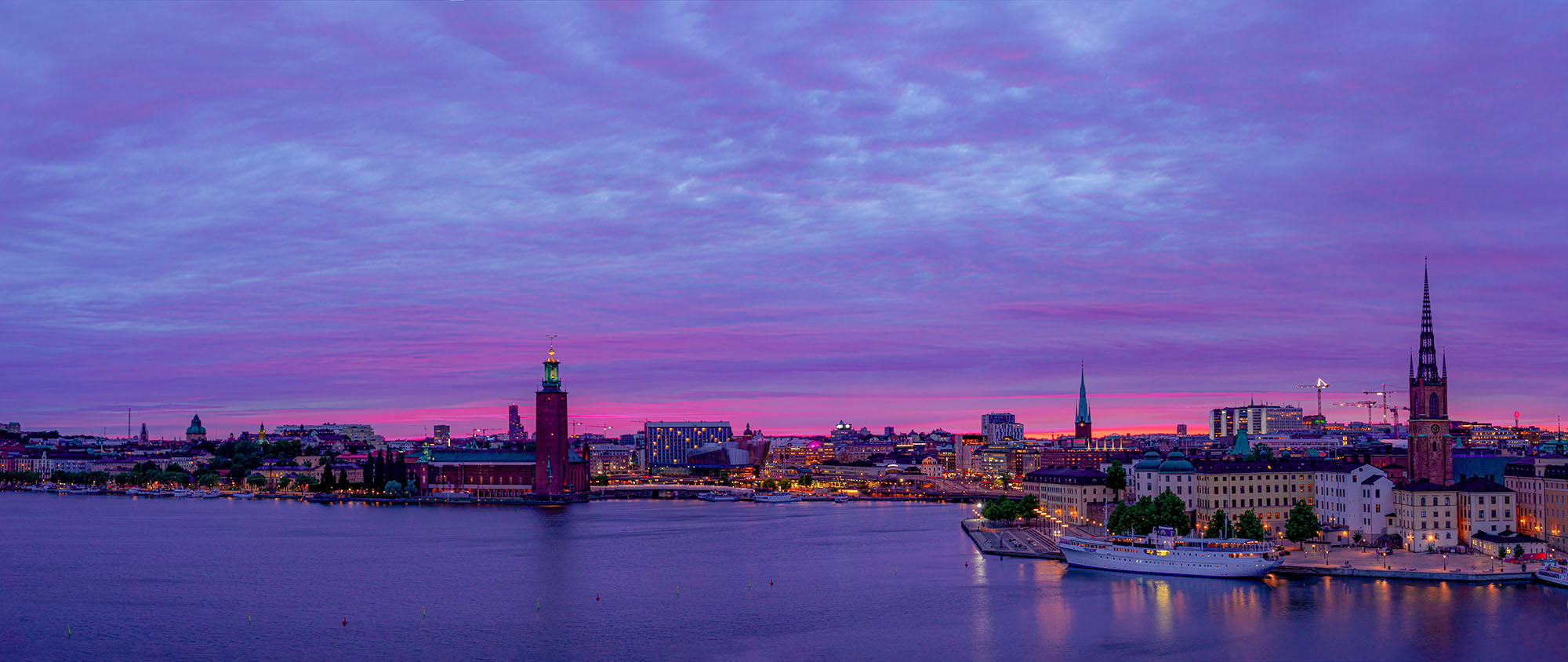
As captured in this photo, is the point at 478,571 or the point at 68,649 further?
the point at 478,571

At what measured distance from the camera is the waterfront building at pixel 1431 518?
209 feet

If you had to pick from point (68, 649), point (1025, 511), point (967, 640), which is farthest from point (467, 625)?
point (1025, 511)

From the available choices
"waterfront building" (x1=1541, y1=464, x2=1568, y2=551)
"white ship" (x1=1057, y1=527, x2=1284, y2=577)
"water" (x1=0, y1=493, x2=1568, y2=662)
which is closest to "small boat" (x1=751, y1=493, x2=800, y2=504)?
"water" (x1=0, y1=493, x2=1568, y2=662)

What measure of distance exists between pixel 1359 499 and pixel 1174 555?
13191 mm

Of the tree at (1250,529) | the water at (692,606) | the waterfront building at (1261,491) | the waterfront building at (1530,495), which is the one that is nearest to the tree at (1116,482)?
the waterfront building at (1261,491)

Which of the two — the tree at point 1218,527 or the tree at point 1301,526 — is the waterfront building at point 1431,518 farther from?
the tree at point 1218,527

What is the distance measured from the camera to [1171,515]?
68.1 metres

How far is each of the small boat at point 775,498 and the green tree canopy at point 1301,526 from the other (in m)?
85.2

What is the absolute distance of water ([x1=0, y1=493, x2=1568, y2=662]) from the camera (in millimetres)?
43406

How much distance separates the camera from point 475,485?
149000mm

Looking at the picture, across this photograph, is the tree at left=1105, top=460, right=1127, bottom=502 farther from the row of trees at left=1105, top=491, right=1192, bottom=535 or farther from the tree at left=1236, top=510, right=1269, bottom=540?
the tree at left=1236, top=510, right=1269, bottom=540

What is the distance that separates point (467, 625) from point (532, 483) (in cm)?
9821

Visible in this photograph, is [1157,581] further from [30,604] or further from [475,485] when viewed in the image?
[475,485]

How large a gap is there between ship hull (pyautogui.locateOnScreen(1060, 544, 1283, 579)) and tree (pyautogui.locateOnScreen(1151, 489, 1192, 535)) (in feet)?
14.7
